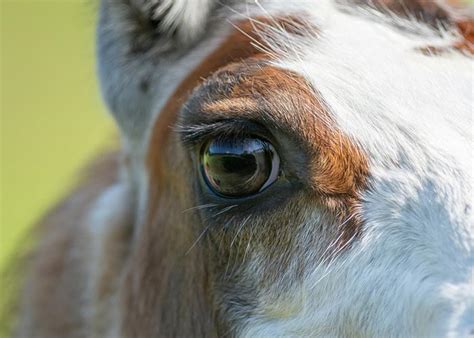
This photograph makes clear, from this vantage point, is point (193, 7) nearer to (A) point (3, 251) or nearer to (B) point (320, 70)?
(B) point (320, 70)

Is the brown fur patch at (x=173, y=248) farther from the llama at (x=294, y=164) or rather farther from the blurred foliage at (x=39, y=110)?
the blurred foliage at (x=39, y=110)

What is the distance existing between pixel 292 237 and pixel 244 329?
38 cm

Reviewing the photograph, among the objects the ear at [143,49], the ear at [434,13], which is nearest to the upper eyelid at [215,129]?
the ear at [143,49]

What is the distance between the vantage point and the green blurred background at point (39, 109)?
12.0 metres

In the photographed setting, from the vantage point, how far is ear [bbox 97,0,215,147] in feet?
11.7

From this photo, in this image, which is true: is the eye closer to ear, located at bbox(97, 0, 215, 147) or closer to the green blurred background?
ear, located at bbox(97, 0, 215, 147)

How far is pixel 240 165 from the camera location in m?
2.98

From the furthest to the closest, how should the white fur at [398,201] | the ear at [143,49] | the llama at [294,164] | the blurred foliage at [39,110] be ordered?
the blurred foliage at [39,110]
the ear at [143,49]
the llama at [294,164]
the white fur at [398,201]

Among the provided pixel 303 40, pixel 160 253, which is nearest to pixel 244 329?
pixel 160 253

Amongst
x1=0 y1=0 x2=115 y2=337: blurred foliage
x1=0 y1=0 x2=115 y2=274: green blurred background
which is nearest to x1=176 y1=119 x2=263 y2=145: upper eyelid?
x1=0 y1=0 x2=115 y2=337: blurred foliage

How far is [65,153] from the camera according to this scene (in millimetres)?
13156

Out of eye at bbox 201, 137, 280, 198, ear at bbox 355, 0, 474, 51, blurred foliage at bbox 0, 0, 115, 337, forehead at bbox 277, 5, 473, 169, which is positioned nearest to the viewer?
forehead at bbox 277, 5, 473, 169

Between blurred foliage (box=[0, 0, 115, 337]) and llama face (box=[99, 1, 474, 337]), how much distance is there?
6.67 meters

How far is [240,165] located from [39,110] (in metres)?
12.4
